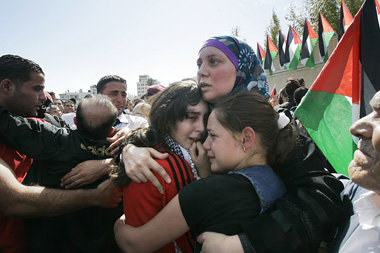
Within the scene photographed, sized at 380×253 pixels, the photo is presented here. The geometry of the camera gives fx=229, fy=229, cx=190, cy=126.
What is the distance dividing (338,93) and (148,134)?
2154 mm

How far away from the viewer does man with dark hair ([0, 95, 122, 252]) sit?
1.80 m

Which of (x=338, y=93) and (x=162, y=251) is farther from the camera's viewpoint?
(x=338, y=93)

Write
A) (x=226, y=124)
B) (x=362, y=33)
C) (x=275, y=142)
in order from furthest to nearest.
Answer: (x=362, y=33)
(x=275, y=142)
(x=226, y=124)

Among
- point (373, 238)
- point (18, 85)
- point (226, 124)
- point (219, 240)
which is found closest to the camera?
point (373, 238)

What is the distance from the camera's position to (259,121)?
1.46 meters

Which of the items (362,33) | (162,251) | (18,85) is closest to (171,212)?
(162,251)

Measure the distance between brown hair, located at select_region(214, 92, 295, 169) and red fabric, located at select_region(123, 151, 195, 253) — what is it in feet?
1.34

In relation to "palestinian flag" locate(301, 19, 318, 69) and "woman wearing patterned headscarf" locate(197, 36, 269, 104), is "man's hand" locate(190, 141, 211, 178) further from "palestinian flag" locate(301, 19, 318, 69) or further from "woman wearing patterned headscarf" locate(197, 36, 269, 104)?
"palestinian flag" locate(301, 19, 318, 69)

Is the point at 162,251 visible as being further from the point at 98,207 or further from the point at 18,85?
the point at 18,85

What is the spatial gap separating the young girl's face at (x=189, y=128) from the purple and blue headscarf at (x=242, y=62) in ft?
1.61

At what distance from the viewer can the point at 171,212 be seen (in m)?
1.21

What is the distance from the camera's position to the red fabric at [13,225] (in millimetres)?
1733

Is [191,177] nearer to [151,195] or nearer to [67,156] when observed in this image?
[151,195]

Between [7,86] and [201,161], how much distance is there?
1.98 metres
